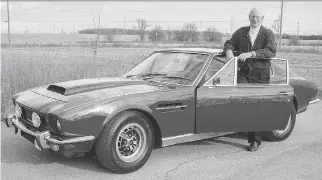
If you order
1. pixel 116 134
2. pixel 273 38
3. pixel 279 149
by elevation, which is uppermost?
pixel 273 38

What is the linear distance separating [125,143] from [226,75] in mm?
1753

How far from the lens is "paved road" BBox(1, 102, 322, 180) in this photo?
170 inches

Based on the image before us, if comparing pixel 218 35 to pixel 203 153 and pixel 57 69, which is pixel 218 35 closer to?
pixel 57 69

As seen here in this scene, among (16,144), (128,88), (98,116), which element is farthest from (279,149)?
(16,144)

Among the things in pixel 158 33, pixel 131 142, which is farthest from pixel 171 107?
pixel 158 33

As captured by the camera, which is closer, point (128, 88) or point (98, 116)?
point (98, 116)

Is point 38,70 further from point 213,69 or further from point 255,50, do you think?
point 255,50

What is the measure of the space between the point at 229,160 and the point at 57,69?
5709 mm

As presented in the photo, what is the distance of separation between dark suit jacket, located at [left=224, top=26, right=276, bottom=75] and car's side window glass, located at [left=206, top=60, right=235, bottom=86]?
1.06 ft

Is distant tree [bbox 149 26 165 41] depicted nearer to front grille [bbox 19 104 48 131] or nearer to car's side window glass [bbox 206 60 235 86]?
car's side window glass [bbox 206 60 235 86]

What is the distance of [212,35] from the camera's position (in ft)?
160

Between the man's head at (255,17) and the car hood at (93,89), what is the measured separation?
5.77 ft

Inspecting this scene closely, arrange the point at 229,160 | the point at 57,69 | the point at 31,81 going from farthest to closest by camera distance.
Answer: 1. the point at 57,69
2. the point at 31,81
3. the point at 229,160

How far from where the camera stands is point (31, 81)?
839 cm
